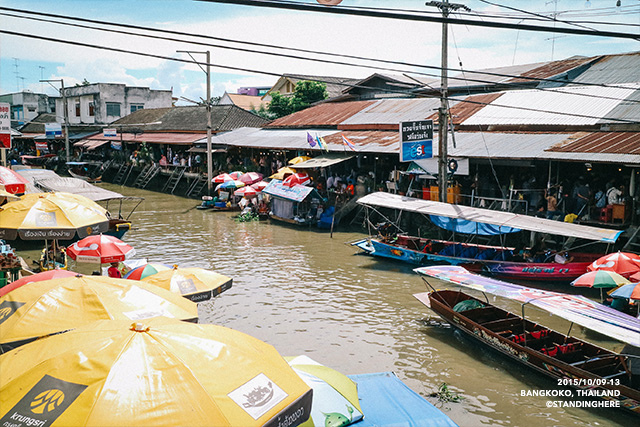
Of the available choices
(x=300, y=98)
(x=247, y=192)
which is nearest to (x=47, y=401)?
(x=247, y=192)

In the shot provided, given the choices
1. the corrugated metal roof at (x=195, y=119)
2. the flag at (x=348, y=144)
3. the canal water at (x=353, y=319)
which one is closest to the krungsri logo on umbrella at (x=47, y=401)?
the canal water at (x=353, y=319)

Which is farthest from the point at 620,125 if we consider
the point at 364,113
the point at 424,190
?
the point at 364,113

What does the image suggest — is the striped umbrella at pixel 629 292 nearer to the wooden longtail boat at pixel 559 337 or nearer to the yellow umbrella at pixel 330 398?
the wooden longtail boat at pixel 559 337

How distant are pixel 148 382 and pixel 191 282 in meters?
6.92

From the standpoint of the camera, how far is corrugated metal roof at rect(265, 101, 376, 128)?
31.6 metres

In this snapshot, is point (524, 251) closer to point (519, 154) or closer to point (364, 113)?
point (519, 154)

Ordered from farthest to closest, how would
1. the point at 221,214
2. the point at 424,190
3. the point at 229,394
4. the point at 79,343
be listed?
the point at 221,214, the point at 424,190, the point at 79,343, the point at 229,394

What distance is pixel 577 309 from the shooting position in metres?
9.61

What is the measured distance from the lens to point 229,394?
14.4 feet

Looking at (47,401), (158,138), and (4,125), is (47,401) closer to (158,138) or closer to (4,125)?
(4,125)

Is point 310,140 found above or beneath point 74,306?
above

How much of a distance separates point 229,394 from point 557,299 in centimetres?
786

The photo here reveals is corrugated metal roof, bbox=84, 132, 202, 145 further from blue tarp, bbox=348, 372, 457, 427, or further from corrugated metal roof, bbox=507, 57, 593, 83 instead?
blue tarp, bbox=348, 372, 457, 427

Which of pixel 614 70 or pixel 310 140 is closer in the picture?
pixel 614 70
